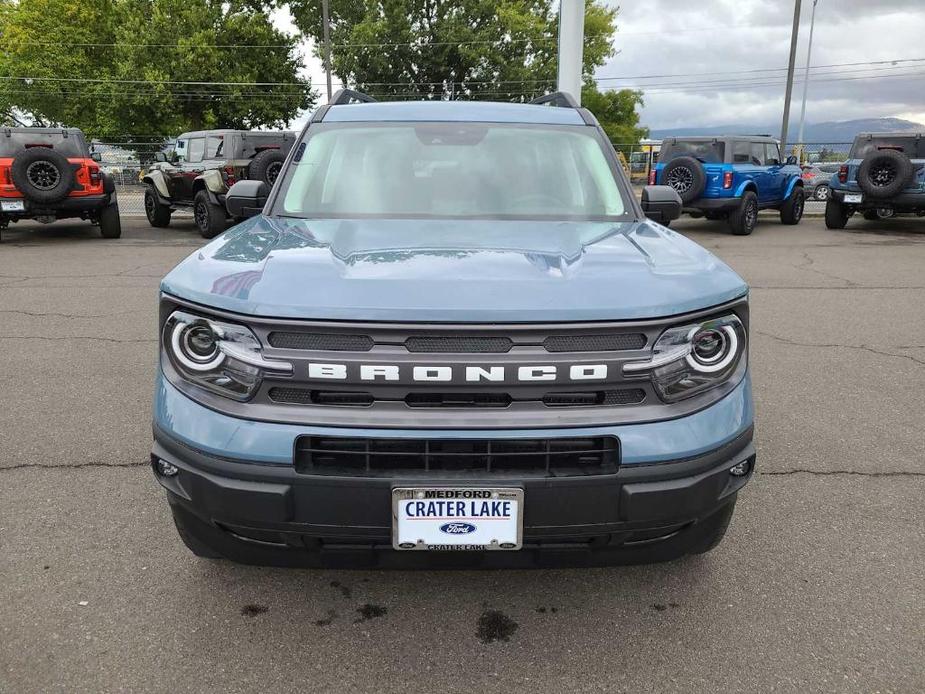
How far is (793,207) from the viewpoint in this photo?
16.4m

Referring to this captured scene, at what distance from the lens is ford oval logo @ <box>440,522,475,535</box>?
203cm

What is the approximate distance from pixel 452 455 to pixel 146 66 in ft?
128

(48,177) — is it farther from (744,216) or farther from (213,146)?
(744,216)

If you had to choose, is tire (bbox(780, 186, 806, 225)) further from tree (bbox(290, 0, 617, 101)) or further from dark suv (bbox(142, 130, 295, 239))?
tree (bbox(290, 0, 617, 101))

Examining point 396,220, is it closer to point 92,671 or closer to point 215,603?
point 215,603

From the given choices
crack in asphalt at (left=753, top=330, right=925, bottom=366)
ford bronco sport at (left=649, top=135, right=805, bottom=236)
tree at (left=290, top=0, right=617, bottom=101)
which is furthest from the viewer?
tree at (left=290, top=0, right=617, bottom=101)

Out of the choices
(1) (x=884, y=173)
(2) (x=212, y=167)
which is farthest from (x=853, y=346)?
(2) (x=212, y=167)

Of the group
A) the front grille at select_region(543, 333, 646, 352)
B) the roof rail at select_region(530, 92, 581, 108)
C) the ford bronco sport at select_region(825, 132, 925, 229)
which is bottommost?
the ford bronco sport at select_region(825, 132, 925, 229)

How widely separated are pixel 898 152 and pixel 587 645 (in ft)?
49.4

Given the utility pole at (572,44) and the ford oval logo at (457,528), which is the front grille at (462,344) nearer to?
the ford oval logo at (457,528)

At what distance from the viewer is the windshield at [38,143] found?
41.0 feet

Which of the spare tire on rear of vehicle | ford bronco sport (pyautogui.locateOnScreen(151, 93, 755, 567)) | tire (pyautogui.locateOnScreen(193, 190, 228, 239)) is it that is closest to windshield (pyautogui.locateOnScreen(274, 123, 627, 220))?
ford bronco sport (pyautogui.locateOnScreen(151, 93, 755, 567))

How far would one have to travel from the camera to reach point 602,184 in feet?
11.5

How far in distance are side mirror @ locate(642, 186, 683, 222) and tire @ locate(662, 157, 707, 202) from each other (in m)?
10.4
